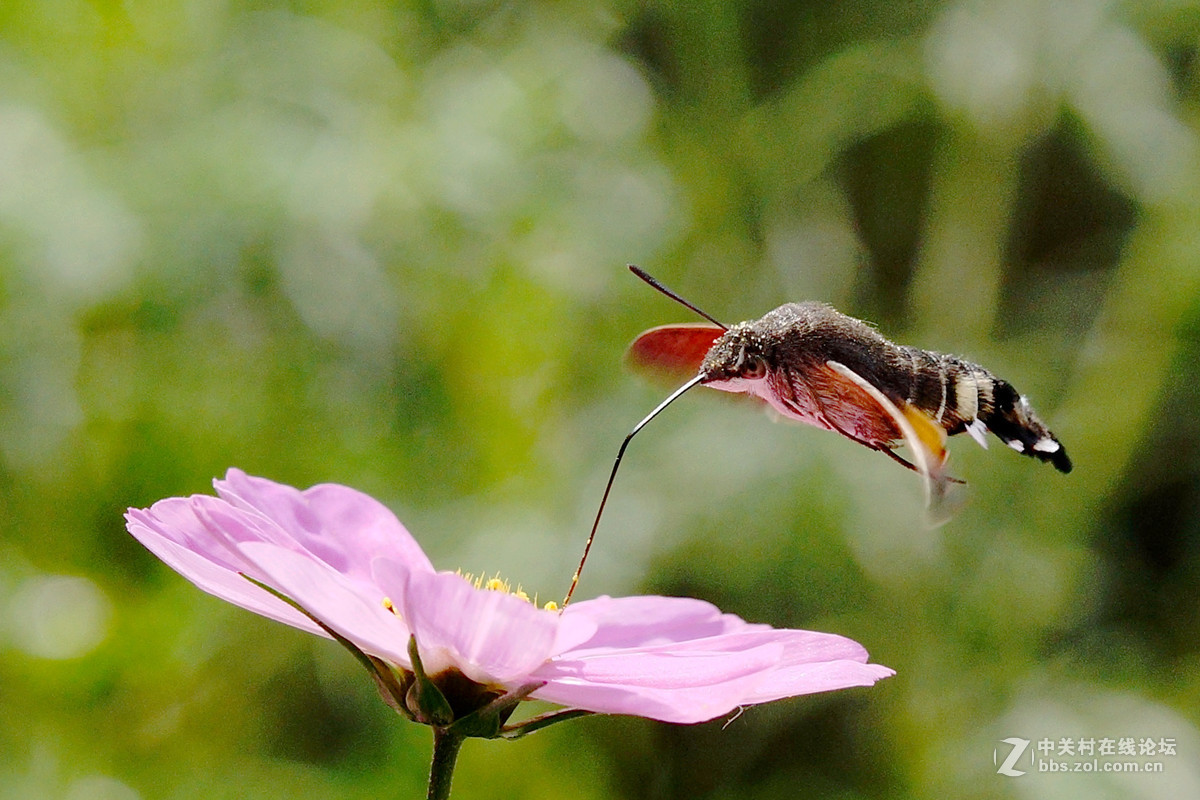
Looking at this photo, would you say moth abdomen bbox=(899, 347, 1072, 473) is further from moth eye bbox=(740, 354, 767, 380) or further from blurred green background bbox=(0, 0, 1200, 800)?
blurred green background bbox=(0, 0, 1200, 800)

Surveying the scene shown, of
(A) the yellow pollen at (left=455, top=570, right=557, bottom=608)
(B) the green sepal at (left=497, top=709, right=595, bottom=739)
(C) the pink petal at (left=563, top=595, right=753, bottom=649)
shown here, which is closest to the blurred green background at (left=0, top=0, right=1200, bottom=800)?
(A) the yellow pollen at (left=455, top=570, right=557, bottom=608)

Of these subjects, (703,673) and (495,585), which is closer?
(703,673)

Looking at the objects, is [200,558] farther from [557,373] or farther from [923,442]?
[557,373]

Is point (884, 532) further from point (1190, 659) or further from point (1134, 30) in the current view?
point (1134, 30)

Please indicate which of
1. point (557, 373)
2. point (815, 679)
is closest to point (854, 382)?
point (815, 679)

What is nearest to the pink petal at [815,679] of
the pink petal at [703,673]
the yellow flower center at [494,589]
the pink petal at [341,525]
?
the pink petal at [703,673]

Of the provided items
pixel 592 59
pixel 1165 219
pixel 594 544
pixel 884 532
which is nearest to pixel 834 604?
pixel 884 532
